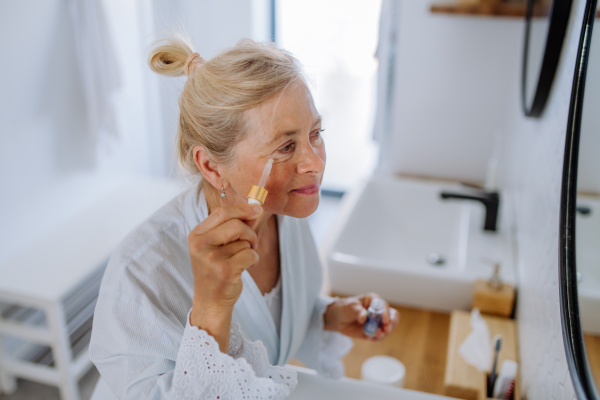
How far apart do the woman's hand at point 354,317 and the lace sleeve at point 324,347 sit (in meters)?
0.02

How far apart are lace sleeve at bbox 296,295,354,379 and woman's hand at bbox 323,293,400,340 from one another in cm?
2

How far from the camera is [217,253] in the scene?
631mm

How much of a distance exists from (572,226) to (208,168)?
0.60 m

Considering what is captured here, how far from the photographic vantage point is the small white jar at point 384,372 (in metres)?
1.07

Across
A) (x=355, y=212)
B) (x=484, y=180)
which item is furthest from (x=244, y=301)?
(x=484, y=180)

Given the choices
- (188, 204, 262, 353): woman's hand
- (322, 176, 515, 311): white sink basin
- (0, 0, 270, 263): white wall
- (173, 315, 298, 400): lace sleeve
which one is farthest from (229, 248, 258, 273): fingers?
(0, 0, 270, 263): white wall

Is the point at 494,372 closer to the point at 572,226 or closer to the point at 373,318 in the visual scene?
the point at 373,318

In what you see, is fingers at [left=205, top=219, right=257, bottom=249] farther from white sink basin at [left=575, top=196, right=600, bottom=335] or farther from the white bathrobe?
white sink basin at [left=575, top=196, right=600, bottom=335]

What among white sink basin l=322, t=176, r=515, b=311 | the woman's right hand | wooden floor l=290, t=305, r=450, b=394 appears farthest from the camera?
white sink basin l=322, t=176, r=515, b=311

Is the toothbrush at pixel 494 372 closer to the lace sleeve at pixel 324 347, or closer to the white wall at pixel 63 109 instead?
the lace sleeve at pixel 324 347

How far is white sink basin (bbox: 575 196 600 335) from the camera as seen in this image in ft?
1.74

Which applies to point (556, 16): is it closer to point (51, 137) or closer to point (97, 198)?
point (51, 137)

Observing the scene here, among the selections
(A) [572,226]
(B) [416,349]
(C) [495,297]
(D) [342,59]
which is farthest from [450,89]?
(A) [572,226]

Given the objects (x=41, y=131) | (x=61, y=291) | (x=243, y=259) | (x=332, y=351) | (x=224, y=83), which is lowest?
(x=61, y=291)
